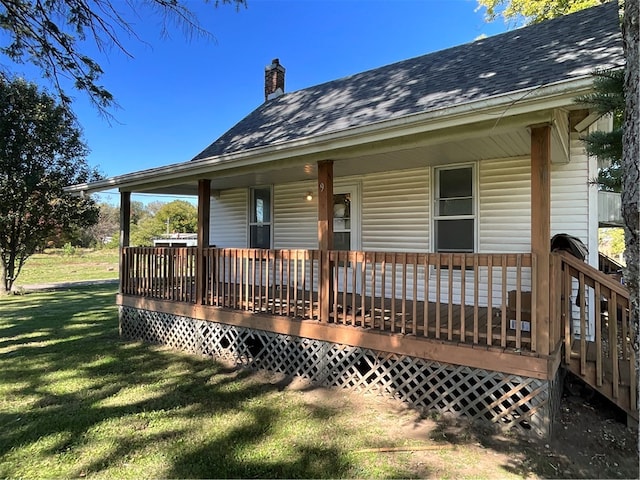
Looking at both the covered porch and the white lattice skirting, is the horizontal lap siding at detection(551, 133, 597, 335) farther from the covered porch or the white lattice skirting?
the white lattice skirting

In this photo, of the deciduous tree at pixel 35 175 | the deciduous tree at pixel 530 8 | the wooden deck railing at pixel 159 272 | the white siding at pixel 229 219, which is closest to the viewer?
the wooden deck railing at pixel 159 272

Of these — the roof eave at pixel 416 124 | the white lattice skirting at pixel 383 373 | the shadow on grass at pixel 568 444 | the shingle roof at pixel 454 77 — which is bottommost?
the shadow on grass at pixel 568 444

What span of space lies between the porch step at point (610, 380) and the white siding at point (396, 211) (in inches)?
117

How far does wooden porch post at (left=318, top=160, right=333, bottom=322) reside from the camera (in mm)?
4785

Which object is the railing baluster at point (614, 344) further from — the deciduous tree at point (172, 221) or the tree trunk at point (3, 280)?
the deciduous tree at point (172, 221)

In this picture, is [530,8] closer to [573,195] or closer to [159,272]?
[573,195]

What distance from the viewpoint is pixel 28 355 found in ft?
19.8

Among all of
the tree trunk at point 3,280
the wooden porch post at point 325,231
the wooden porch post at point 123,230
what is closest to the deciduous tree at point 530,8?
the wooden porch post at point 325,231

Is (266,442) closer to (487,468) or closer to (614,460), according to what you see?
(487,468)

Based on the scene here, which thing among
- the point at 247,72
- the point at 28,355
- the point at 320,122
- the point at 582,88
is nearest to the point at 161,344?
the point at 28,355

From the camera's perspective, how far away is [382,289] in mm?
4359

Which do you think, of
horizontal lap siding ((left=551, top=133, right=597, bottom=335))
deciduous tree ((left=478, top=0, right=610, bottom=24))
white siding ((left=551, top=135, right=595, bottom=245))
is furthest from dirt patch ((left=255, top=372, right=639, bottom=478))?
deciduous tree ((left=478, top=0, right=610, bottom=24))

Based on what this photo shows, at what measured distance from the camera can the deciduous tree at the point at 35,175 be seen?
42.8ft

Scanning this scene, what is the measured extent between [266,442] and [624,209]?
3255mm
